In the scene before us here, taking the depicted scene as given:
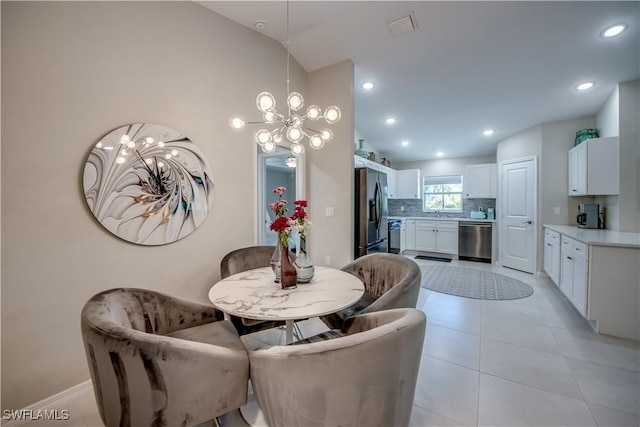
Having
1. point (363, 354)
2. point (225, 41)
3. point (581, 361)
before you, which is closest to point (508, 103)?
point (581, 361)

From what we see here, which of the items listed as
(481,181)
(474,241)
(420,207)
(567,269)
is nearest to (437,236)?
(474,241)

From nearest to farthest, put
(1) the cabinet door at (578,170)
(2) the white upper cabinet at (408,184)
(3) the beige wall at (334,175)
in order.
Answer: (3) the beige wall at (334,175), (1) the cabinet door at (578,170), (2) the white upper cabinet at (408,184)

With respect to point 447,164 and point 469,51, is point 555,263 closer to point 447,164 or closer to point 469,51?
point 469,51

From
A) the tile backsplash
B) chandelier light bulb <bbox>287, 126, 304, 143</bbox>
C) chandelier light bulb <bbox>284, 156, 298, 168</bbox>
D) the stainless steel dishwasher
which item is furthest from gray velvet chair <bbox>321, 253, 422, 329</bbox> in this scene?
the tile backsplash

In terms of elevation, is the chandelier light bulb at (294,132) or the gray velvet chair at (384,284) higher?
the chandelier light bulb at (294,132)

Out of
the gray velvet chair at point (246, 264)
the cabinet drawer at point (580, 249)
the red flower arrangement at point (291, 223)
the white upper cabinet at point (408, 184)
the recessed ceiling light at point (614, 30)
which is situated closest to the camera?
the red flower arrangement at point (291, 223)

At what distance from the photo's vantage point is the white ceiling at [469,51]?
7.39 feet

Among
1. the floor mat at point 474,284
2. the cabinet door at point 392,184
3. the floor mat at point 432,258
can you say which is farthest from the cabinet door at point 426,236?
the floor mat at point 474,284

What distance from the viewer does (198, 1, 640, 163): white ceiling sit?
2.25 metres

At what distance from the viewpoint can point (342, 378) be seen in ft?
3.03

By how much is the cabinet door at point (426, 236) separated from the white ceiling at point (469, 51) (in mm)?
2740

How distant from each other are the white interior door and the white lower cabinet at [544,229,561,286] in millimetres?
356

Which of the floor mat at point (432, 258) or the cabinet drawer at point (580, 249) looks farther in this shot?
the floor mat at point (432, 258)

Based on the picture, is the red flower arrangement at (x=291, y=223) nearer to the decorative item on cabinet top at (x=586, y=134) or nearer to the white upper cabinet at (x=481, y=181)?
the decorative item on cabinet top at (x=586, y=134)
